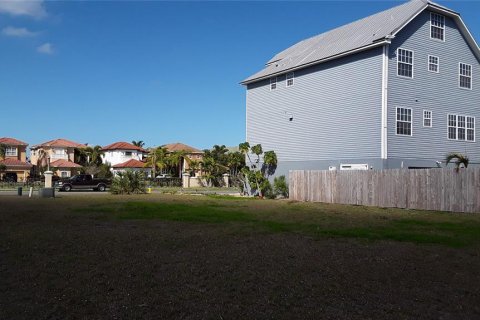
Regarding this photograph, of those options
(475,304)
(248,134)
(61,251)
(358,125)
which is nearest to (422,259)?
(475,304)

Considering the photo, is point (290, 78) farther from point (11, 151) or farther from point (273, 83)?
point (11, 151)

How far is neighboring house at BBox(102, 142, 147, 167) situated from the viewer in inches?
3204

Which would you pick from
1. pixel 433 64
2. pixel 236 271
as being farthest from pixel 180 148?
pixel 236 271

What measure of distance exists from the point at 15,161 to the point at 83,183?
33.3 metres

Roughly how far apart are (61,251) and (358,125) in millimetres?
20357

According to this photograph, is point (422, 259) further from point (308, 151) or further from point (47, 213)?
point (308, 151)

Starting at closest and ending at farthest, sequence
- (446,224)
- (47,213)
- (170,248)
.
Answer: (170,248) → (446,224) → (47,213)

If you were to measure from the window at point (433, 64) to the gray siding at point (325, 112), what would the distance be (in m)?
4.18

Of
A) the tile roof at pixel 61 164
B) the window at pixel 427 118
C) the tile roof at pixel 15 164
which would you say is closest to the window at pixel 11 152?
the tile roof at pixel 15 164

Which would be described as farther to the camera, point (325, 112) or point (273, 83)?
point (273, 83)

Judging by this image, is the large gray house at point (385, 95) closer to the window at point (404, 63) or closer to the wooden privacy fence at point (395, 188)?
the window at point (404, 63)

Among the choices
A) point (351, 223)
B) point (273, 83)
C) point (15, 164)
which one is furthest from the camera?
point (15, 164)

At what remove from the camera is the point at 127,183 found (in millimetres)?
35844

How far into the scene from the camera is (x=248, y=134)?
37125 millimetres
